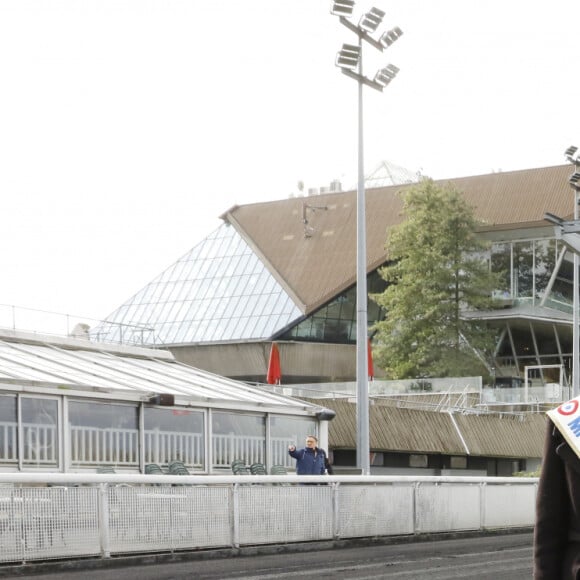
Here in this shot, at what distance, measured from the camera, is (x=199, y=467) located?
27.1m

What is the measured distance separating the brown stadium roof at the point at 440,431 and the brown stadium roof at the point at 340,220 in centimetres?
2064

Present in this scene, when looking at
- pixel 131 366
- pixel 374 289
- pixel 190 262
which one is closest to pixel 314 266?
pixel 374 289

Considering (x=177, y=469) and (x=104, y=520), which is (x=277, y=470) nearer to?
(x=177, y=469)

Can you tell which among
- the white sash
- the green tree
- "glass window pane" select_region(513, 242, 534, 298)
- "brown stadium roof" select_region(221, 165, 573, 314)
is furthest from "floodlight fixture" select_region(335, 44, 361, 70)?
"glass window pane" select_region(513, 242, 534, 298)

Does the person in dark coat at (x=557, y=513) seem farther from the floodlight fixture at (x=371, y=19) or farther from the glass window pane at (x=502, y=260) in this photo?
the glass window pane at (x=502, y=260)

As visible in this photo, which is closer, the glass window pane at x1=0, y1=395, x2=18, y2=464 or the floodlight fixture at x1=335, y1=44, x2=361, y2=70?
the glass window pane at x1=0, y1=395, x2=18, y2=464

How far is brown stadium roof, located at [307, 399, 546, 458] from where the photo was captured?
1444 inches

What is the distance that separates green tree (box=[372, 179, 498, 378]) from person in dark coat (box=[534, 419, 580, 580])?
2056 inches

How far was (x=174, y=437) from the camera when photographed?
26469 mm

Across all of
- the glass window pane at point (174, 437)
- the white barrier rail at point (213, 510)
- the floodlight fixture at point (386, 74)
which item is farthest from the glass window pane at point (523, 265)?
the white barrier rail at point (213, 510)

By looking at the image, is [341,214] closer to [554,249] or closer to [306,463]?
[554,249]

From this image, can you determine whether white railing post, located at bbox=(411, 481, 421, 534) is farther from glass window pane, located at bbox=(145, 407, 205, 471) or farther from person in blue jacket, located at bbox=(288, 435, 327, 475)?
glass window pane, located at bbox=(145, 407, 205, 471)

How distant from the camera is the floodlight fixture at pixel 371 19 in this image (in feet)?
94.1

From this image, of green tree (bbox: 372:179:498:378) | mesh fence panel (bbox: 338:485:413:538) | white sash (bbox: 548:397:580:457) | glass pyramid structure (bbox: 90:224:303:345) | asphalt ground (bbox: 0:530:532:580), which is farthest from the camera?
glass pyramid structure (bbox: 90:224:303:345)
